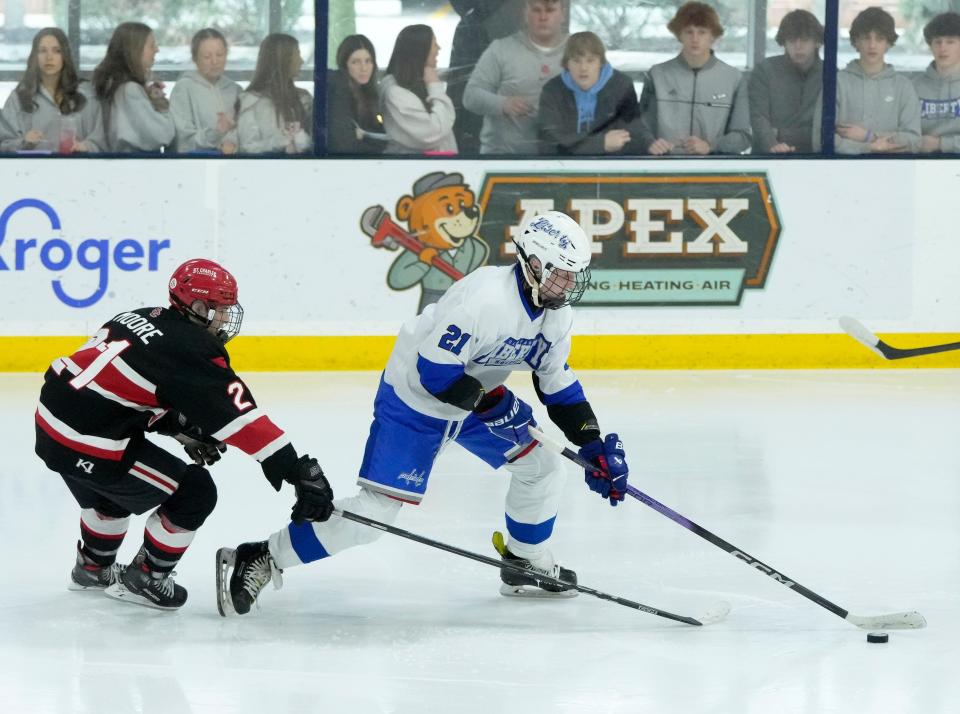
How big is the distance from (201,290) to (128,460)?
41 centimetres

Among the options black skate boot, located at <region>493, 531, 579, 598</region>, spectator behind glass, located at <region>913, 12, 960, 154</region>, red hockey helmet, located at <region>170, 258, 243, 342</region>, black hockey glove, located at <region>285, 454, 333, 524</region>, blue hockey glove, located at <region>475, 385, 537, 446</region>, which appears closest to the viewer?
black hockey glove, located at <region>285, 454, 333, 524</region>

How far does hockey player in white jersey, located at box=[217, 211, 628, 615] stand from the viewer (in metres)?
3.22

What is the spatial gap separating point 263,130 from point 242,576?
3.56 metres

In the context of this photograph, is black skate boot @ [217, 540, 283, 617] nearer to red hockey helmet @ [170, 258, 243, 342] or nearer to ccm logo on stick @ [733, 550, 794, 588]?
red hockey helmet @ [170, 258, 243, 342]

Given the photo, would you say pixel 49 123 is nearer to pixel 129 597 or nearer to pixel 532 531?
pixel 129 597

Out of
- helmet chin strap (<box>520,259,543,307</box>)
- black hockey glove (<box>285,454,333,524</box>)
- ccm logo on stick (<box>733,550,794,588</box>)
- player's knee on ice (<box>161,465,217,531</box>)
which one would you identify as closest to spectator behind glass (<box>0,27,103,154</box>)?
player's knee on ice (<box>161,465,217,531</box>)

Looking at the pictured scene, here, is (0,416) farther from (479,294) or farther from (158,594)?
(479,294)

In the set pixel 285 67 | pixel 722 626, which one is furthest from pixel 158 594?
pixel 285 67

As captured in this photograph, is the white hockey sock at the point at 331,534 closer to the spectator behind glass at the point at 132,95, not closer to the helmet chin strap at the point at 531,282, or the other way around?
the helmet chin strap at the point at 531,282

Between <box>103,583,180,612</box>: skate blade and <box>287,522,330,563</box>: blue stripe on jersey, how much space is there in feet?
1.10

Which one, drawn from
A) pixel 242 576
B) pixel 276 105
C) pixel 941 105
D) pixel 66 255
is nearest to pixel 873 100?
pixel 941 105

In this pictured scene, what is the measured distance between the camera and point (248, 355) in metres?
6.46

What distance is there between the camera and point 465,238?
6562mm

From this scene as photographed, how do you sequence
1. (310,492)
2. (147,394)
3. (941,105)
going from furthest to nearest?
1. (941,105)
2. (147,394)
3. (310,492)
